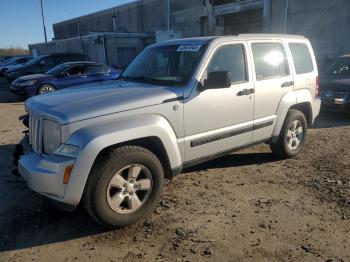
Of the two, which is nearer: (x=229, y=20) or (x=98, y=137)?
(x=98, y=137)

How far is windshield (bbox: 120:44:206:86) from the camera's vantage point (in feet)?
13.7

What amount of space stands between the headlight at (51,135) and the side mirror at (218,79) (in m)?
1.73

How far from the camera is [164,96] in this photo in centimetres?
377

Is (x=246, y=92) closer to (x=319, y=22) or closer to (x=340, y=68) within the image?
(x=340, y=68)

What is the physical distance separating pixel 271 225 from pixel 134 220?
4.70ft

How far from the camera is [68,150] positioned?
3.22 metres

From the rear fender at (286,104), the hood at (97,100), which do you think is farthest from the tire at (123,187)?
the rear fender at (286,104)

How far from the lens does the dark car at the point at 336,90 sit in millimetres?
8555

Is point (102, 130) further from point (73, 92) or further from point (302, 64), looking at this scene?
point (302, 64)

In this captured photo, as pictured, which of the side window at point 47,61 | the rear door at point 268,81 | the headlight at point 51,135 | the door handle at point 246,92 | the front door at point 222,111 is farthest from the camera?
the side window at point 47,61

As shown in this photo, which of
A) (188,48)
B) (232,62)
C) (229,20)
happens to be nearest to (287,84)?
(232,62)

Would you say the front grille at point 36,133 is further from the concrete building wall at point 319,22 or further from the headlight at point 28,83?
the concrete building wall at point 319,22

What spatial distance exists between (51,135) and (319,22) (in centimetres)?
1781

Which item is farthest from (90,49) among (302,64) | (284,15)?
(302,64)
